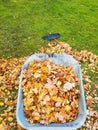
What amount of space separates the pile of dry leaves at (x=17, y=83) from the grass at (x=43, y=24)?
0.44m

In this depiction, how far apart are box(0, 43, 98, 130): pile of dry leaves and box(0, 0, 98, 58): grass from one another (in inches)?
17.2

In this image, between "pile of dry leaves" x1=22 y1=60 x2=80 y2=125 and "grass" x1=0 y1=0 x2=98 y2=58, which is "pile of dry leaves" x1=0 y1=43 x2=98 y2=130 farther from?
"pile of dry leaves" x1=22 y1=60 x2=80 y2=125

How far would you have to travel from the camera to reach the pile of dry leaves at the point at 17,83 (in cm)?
667

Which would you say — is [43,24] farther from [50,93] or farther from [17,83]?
[50,93]

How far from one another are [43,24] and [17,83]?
3.43m

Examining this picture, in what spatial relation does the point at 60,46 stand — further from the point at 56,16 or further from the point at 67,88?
the point at 67,88

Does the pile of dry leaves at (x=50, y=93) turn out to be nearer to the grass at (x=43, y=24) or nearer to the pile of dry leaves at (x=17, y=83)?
the pile of dry leaves at (x=17, y=83)

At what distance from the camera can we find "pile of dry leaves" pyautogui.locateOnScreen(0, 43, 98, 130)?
667 cm

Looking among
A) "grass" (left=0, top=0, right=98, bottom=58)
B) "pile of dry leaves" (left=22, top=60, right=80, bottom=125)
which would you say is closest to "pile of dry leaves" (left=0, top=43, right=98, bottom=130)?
"grass" (left=0, top=0, right=98, bottom=58)

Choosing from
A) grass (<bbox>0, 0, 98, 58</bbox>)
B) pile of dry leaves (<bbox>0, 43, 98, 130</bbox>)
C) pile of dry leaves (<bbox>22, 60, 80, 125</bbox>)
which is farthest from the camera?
grass (<bbox>0, 0, 98, 58</bbox>)

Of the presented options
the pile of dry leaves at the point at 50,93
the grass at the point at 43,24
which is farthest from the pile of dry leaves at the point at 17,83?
the pile of dry leaves at the point at 50,93

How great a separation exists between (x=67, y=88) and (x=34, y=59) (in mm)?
1213

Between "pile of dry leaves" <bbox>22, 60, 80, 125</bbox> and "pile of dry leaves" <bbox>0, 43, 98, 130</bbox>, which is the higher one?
"pile of dry leaves" <bbox>22, 60, 80, 125</bbox>

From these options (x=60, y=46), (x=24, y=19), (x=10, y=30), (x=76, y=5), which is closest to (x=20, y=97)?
(x=60, y=46)
